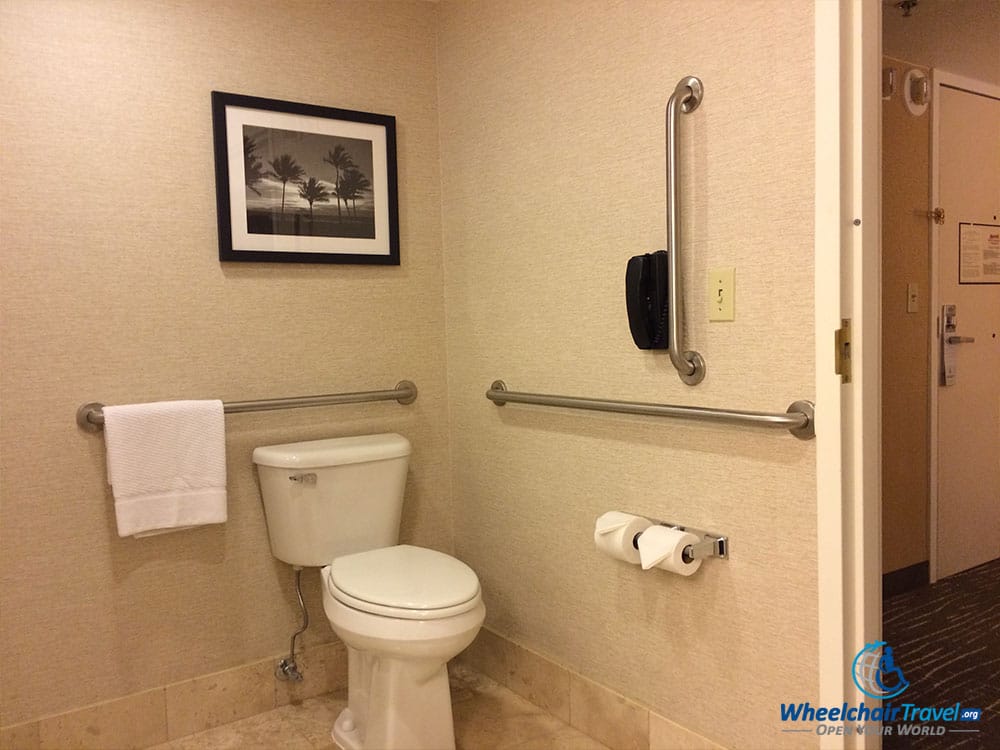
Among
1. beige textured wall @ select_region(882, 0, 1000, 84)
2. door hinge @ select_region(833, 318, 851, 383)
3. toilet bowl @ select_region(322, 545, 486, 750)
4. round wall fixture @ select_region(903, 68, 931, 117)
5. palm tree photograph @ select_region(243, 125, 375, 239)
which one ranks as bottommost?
toilet bowl @ select_region(322, 545, 486, 750)

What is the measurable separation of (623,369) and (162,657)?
4.82ft

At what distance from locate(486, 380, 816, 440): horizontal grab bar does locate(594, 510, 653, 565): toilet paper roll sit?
0.83 ft

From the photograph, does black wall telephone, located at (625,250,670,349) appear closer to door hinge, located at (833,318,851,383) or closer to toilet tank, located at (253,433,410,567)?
door hinge, located at (833,318,851,383)

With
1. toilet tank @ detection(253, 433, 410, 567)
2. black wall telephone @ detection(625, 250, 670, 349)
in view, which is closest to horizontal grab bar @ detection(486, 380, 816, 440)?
black wall telephone @ detection(625, 250, 670, 349)

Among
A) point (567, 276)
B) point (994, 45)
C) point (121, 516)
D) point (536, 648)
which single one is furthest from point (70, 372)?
point (994, 45)

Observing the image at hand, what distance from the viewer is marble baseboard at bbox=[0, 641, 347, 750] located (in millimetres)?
1969

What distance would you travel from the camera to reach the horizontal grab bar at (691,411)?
1.49 metres

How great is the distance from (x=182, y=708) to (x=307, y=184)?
59.6 inches

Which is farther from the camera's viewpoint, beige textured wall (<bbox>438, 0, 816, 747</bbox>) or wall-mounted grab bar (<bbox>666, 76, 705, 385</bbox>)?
wall-mounted grab bar (<bbox>666, 76, 705, 385</bbox>)

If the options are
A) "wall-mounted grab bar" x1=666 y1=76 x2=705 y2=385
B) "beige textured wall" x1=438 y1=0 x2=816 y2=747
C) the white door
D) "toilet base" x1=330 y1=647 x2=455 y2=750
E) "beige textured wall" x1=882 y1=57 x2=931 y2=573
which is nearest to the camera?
"beige textured wall" x1=438 y1=0 x2=816 y2=747

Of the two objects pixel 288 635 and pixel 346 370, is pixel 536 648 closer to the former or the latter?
pixel 288 635

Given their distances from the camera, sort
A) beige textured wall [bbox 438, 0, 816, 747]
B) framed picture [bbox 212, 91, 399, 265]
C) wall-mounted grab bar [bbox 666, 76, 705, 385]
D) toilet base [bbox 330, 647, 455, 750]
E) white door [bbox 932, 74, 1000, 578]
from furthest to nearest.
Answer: white door [bbox 932, 74, 1000, 578]
framed picture [bbox 212, 91, 399, 265]
toilet base [bbox 330, 647, 455, 750]
wall-mounted grab bar [bbox 666, 76, 705, 385]
beige textured wall [bbox 438, 0, 816, 747]

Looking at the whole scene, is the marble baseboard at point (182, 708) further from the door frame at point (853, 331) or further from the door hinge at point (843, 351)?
the door hinge at point (843, 351)

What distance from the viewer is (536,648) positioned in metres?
2.26
